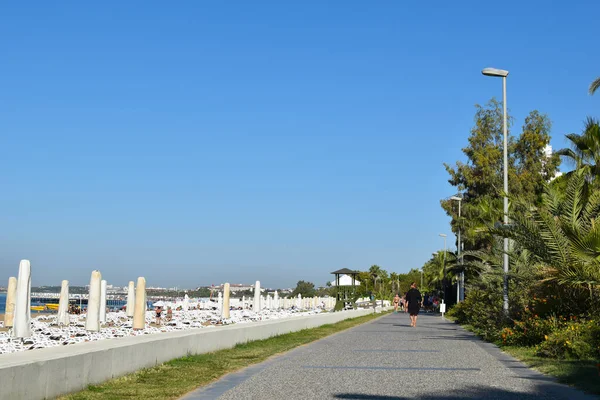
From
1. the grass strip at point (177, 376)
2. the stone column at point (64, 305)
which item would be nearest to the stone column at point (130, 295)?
the stone column at point (64, 305)

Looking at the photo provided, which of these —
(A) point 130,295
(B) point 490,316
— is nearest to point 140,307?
(A) point 130,295

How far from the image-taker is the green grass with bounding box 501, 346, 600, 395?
11180 mm

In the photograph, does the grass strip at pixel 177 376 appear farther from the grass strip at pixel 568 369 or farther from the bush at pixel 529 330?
the bush at pixel 529 330

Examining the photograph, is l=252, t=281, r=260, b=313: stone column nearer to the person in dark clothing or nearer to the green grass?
the person in dark clothing

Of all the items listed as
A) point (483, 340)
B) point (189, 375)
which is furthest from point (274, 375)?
point (483, 340)

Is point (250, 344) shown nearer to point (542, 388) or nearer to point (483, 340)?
point (483, 340)

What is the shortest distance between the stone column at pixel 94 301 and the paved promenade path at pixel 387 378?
244 inches

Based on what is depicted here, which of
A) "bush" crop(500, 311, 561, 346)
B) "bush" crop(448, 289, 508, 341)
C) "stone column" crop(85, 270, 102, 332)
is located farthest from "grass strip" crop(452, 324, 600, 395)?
"stone column" crop(85, 270, 102, 332)

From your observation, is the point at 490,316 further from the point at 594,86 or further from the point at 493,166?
the point at 493,166

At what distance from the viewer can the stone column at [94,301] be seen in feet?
68.1

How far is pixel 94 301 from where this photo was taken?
823 inches

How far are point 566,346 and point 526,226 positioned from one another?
3.23m

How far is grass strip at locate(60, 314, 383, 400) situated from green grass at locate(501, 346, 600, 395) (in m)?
5.29

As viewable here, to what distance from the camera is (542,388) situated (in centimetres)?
1098
